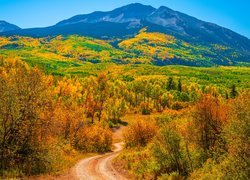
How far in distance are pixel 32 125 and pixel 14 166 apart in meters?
5.13

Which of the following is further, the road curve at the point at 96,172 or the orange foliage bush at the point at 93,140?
the orange foliage bush at the point at 93,140

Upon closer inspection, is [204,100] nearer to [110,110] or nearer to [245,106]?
[245,106]

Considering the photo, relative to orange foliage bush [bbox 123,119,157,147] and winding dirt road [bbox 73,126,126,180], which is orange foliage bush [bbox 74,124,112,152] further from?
winding dirt road [bbox 73,126,126,180]

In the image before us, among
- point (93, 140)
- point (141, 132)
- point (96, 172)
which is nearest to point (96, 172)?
point (96, 172)

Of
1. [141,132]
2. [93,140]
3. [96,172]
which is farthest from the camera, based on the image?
[93,140]

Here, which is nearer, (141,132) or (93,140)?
(141,132)

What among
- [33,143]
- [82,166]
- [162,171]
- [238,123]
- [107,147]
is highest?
[238,123]

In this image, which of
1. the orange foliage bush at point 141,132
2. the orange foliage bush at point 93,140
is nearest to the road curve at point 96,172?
the orange foliage bush at point 141,132

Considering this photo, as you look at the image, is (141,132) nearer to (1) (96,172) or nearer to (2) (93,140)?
(2) (93,140)

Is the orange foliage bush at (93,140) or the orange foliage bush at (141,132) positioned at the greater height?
the orange foliage bush at (141,132)

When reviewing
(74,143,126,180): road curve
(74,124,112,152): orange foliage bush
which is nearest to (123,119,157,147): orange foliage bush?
(74,143,126,180): road curve

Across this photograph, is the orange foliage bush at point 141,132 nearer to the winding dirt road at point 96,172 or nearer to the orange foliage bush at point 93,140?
the winding dirt road at point 96,172

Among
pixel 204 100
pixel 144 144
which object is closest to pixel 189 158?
pixel 204 100

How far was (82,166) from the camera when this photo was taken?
51.1 m
